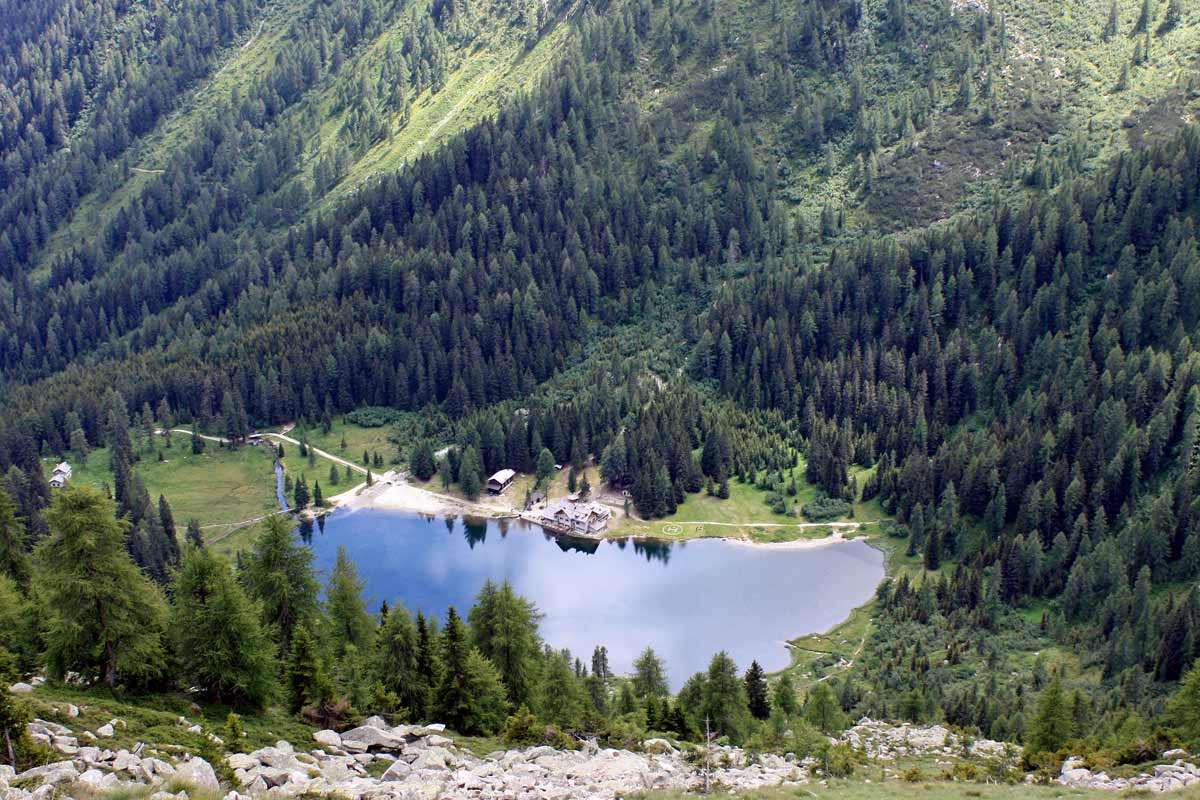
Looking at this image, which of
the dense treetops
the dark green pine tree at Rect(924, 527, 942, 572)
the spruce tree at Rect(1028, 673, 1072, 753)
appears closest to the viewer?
the dense treetops

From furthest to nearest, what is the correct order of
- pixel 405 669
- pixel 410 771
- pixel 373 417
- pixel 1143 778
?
pixel 373 417
pixel 405 669
pixel 1143 778
pixel 410 771

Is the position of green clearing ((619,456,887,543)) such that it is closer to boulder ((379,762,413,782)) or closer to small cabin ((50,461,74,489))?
small cabin ((50,461,74,489))

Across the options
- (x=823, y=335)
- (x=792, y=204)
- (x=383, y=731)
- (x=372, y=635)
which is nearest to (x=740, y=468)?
(x=823, y=335)

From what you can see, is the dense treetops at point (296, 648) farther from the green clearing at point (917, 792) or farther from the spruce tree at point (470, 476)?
the spruce tree at point (470, 476)

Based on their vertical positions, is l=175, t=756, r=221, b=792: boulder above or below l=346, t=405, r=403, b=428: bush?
above

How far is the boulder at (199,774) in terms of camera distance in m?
34.7

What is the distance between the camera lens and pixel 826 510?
435 ft

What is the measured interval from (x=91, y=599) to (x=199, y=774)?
58.4 feet

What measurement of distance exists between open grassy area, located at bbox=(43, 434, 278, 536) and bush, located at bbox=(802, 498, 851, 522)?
2756 inches

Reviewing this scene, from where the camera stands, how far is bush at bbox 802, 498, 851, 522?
5197 inches

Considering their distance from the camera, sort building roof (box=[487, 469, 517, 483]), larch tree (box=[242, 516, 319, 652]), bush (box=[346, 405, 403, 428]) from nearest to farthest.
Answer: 1. larch tree (box=[242, 516, 319, 652])
2. building roof (box=[487, 469, 517, 483])
3. bush (box=[346, 405, 403, 428])

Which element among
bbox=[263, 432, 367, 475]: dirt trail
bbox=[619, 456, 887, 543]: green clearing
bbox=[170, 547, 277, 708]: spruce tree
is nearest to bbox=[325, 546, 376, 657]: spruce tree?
bbox=[170, 547, 277, 708]: spruce tree

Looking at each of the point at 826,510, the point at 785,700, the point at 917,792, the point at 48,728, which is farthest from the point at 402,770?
the point at 826,510

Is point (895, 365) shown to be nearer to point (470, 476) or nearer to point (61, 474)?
point (470, 476)
